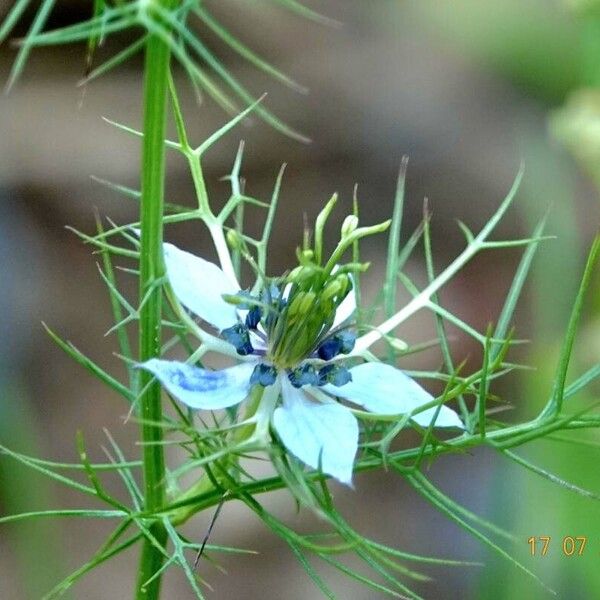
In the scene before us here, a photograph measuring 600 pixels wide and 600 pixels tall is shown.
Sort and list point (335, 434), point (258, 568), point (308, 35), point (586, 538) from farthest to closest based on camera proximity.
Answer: point (308, 35), point (258, 568), point (586, 538), point (335, 434)

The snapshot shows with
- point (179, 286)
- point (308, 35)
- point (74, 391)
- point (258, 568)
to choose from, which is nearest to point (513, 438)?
point (179, 286)

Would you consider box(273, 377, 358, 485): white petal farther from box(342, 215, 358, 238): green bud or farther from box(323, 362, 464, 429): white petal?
box(342, 215, 358, 238): green bud

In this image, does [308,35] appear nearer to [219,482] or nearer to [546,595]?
[546,595]

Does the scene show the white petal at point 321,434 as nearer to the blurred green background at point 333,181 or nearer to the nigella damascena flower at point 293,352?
the nigella damascena flower at point 293,352
